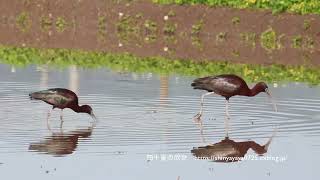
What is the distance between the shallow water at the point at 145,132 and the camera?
15227 millimetres

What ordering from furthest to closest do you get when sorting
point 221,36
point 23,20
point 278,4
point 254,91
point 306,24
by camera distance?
1. point 23,20
2. point 278,4
3. point 221,36
4. point 306,24
5. point 254,91

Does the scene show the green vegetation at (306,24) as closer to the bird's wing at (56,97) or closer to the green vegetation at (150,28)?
the green vegetation at (150,28)

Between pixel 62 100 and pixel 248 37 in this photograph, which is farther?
pixel 248 37

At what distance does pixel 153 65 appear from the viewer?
30.8 meters

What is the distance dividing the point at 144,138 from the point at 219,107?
4331mm

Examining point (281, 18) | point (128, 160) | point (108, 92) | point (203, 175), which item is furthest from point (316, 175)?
point (281, 18)

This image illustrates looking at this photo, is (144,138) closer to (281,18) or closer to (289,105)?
(289,105)

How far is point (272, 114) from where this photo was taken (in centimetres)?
2077

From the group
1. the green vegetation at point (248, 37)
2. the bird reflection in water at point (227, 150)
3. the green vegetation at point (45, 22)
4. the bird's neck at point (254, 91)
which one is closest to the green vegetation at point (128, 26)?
the green vegetation at point (45, 22)

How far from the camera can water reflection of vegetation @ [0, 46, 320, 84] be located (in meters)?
28.7

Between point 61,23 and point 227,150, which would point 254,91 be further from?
point 61,23

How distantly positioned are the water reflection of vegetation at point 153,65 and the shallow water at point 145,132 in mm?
2402

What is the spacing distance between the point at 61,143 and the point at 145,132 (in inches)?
65.7

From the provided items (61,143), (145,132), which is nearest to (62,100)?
(145,132)
